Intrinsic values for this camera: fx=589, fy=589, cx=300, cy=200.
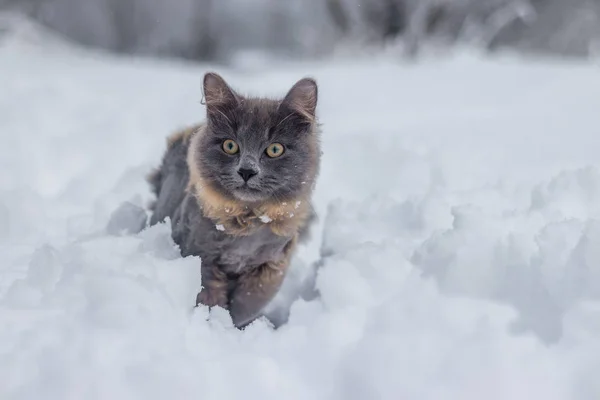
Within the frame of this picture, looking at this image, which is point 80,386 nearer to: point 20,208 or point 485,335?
point 485,335

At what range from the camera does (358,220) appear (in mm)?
2840

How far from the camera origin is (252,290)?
224 centimetres

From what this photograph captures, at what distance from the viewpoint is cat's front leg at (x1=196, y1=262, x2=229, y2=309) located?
214 cm

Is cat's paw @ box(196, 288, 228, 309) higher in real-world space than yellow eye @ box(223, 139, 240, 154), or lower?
lower

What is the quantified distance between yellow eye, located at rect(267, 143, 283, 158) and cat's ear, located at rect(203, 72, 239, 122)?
0.20 m

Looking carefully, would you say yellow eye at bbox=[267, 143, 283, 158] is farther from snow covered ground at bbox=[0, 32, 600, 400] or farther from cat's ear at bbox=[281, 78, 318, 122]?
snow covered ground at bbox=[0, 32, 600, 400]

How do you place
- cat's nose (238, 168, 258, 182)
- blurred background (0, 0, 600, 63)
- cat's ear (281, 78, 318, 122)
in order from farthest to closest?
1. blurred background (0, 0, 600, 63)
2. cat's ear (281, 78, 318, 122)
3. cat's nose (238, 168, 258, 182)

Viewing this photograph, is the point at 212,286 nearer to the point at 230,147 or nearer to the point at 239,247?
the point at 239,247

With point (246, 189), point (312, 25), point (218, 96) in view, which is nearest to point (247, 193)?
point (246, 189)

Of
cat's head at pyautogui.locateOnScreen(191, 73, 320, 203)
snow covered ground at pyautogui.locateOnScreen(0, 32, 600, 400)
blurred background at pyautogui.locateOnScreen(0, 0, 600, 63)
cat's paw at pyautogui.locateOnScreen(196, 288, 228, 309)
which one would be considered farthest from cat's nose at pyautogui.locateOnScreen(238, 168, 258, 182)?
blurred background at pyautogui.locateOnScreen(0, 0, 600, 63)

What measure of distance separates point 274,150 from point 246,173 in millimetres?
149

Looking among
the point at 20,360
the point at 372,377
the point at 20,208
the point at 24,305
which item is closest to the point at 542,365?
the point at 372,377

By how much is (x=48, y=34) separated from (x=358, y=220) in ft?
33.1

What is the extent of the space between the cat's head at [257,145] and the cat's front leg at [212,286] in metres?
0.31
